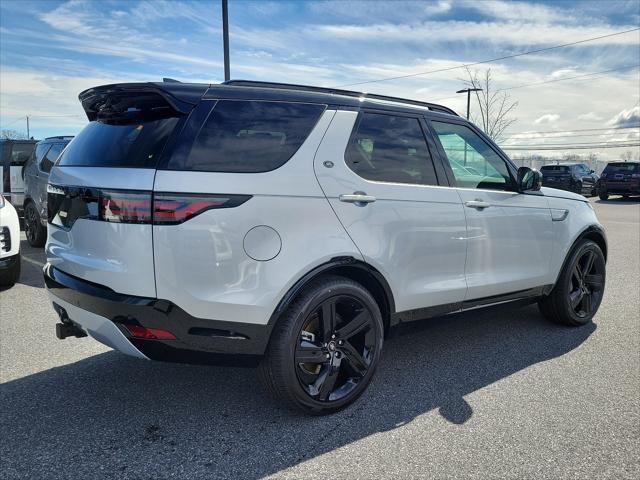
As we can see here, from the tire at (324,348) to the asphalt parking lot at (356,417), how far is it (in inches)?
5.7

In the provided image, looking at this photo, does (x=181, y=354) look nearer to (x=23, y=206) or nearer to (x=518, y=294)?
(x=518, y=294)

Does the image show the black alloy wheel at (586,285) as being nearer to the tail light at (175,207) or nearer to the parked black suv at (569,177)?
the tail light at (175,207)

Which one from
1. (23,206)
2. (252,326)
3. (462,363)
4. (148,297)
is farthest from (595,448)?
(23,206)

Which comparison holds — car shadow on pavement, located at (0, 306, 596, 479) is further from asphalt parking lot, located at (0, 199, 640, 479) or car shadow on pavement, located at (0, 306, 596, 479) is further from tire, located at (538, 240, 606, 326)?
tire, located at (538, 240, 606, 326)

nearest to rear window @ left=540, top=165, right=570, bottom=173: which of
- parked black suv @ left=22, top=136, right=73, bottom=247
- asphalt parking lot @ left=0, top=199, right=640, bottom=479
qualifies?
asphalt parking lot @ left=0, top=199, right=640, bottom=479

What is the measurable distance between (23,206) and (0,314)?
197 inches

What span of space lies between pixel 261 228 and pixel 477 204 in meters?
1.74

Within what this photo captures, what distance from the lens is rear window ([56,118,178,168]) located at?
2.66 m

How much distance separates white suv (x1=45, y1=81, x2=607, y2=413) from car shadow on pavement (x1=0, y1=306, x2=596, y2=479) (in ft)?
0.75

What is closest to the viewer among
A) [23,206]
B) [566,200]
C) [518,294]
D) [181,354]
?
[181,354]

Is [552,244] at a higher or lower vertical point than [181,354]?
higher

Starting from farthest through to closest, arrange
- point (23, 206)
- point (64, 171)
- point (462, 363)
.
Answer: point (23, 206)
point (462, 363)
point (64, 171)

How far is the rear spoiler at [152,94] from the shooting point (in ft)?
8.78

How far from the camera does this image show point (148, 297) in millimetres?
2582
